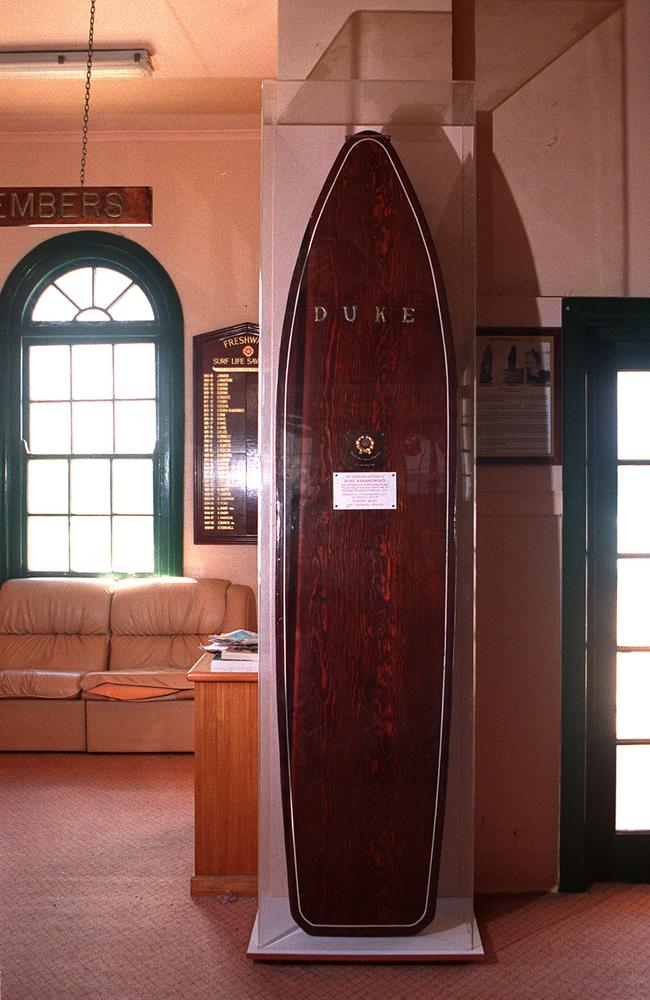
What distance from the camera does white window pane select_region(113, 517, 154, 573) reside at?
5816mm

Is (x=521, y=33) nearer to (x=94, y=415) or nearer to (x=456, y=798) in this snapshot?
(x=456, y=798)

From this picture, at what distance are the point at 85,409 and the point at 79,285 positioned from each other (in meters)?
0.79

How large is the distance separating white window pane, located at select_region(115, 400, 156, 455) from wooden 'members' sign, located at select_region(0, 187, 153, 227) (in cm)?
207

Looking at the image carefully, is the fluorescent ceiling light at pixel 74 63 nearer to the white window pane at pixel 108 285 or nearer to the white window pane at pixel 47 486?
the white window pane at pixel 108 285

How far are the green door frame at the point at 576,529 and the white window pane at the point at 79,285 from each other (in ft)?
11.7

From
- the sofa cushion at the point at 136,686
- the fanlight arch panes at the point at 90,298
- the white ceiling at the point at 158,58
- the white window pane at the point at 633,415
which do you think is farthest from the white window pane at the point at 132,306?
the white window pane at the point at 633,415

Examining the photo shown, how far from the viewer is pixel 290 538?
276 centimetres

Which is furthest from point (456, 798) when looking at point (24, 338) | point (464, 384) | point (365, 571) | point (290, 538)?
point (24, 338)

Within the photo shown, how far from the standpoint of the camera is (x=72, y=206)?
3.82m

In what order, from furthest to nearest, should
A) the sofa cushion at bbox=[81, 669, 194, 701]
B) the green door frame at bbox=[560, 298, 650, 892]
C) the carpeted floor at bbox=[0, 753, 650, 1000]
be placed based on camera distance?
the sofa cushion at bbox=[81, 669, 194, 701], the green door frame at bbox=[560, 298, 650, 892], the carpeted floor at bbox=[0, 753, 650, 1000]

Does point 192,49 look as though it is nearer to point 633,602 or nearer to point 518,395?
point 518,395

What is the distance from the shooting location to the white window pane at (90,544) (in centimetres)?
583

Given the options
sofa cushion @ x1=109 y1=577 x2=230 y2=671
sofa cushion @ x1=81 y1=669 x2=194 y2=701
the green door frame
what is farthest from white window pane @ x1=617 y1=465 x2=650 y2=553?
sofa cushion @ x1=109 y1=577 x2=230 y2=671

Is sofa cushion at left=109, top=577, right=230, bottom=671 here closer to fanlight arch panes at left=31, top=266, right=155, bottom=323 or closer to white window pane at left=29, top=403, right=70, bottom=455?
white window pane at left=29, top=403, right=70, bottom=455
